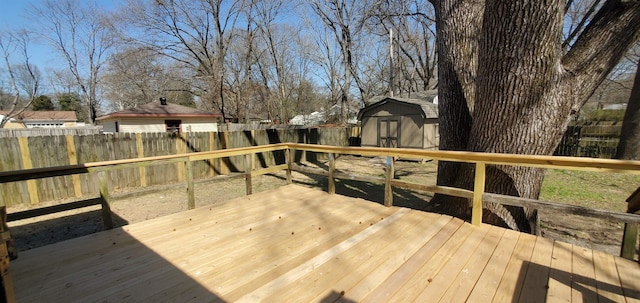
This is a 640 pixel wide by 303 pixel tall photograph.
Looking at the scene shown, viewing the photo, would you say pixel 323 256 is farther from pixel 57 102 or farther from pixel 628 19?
pixel 57 102

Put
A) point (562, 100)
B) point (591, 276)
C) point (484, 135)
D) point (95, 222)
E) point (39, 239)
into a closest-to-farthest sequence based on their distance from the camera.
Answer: point (591, 276), point (562, 100), point (484, 135), point (39, 239), point (95, 222)

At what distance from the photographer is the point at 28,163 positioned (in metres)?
5.97

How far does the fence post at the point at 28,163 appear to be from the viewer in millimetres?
5891

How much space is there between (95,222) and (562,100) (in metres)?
7.09

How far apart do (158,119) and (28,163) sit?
9.28m

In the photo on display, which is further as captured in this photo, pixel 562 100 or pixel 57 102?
pixel 57 102

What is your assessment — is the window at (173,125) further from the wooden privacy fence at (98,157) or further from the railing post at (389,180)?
the railing post at (389,180)

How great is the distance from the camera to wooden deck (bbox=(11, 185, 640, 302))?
76.4 inches

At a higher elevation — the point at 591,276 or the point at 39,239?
the point at 591,276

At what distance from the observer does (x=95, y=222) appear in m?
5.06

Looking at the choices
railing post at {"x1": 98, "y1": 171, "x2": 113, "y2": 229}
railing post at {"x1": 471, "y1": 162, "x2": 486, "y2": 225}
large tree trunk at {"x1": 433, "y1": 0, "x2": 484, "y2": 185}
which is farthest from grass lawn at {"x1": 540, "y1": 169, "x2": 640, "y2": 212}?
railing post at {"x1": 98, "y1": 171, "x2": 113, "y2": 229}

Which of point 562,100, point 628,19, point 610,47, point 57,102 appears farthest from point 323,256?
point 57,102

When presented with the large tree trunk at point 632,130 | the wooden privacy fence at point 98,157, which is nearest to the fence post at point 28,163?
the wooden privacy fence at point 98,157

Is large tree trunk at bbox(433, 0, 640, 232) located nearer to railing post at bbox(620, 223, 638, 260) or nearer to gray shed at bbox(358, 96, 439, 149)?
railing post at bbox(620, 223, 638, 260)
